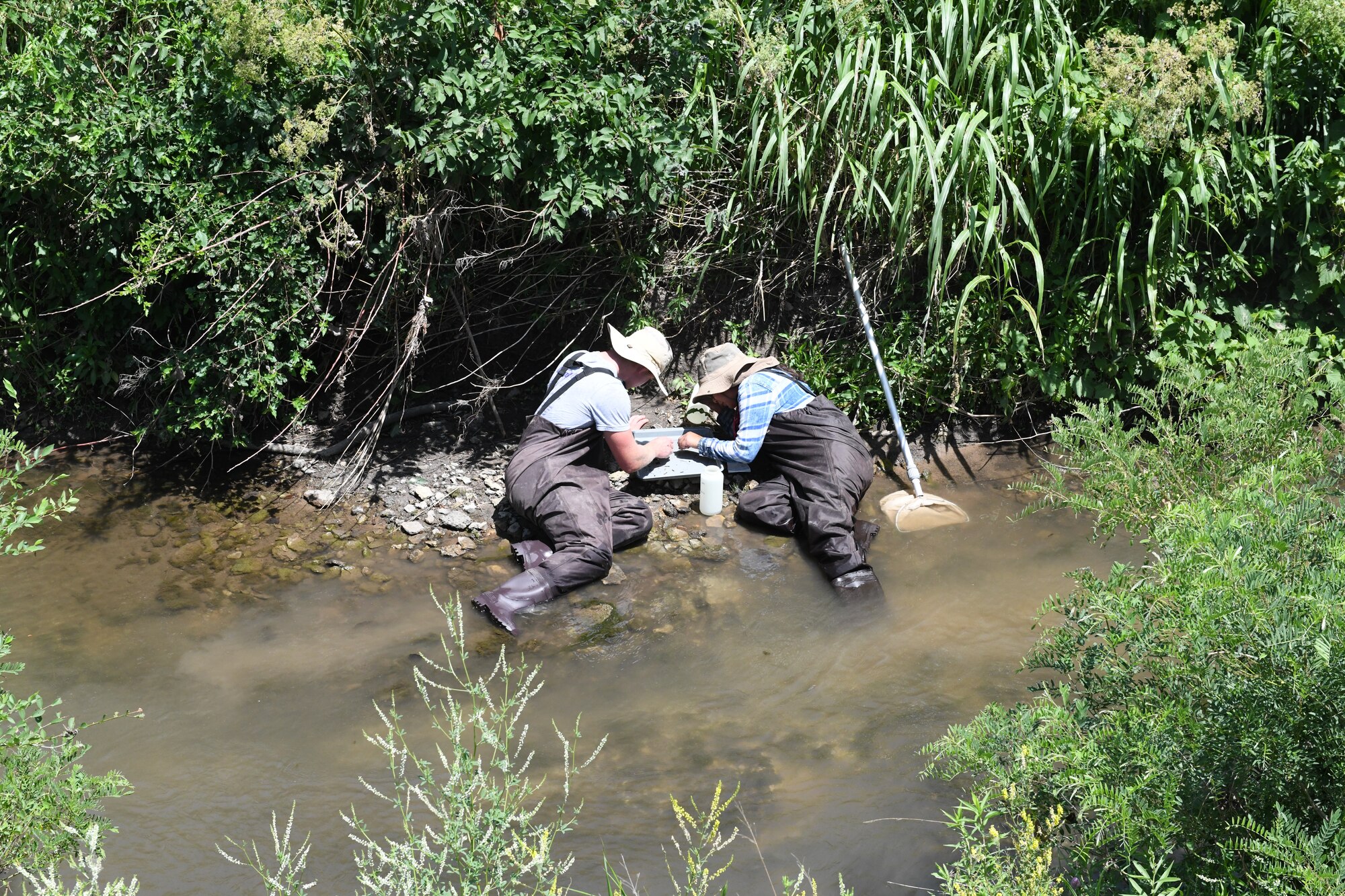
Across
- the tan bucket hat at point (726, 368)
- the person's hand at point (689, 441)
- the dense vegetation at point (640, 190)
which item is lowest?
the person's hand at point (689, 441)

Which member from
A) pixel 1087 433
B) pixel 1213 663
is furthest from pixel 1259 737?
pixel 1087 433

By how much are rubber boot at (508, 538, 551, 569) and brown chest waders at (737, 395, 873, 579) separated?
3.68ft

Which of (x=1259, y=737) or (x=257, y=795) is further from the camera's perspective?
(x=257, y=795)

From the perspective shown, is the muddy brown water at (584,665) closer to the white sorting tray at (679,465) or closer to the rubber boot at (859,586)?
the rubber boot at (859,586)

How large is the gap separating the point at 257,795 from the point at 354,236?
2.93 metres

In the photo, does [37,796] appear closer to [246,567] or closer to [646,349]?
[246,567]

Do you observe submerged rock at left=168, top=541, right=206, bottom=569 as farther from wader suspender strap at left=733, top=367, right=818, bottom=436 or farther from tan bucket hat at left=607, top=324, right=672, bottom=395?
wader suspender strap at left=733, top=367, right=818, bottom=436

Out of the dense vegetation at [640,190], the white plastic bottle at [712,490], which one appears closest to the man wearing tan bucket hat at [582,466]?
the white plastic bottle at [712,490]

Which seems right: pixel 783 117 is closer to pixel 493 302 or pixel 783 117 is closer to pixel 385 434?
pixel 493 302

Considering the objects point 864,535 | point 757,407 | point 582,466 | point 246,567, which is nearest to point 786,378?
point 757,407

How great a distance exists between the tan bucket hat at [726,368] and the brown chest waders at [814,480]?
1.01ft

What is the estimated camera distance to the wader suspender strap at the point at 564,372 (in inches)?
224

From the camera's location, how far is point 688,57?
600cm

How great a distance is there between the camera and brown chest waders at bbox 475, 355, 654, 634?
16.8 feet
